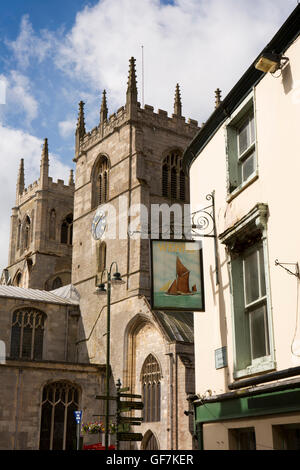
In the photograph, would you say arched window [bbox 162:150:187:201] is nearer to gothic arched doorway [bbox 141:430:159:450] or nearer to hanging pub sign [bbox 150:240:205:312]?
gothic arched doorway [bbox 141:430:159:450]

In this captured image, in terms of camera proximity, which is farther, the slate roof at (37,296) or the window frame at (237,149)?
the slate roof at (37,296)

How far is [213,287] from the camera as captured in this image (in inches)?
430

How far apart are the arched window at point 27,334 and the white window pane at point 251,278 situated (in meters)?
26.9

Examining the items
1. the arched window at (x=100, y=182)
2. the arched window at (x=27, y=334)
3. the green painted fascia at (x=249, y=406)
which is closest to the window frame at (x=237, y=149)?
the green painted fascia at (x=249, y=406)

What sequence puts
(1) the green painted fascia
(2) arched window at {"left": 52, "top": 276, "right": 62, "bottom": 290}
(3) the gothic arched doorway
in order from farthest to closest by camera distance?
(2) arched window at {"left": 52, "top": 276, "right": 62, "bottom": 290}
(3) the gothic arched doorway
(1) the green painted fascia

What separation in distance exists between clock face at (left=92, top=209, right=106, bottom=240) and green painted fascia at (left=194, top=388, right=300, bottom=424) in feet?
85.4

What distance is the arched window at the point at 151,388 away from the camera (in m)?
28.9

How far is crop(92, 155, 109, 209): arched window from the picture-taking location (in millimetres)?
37959

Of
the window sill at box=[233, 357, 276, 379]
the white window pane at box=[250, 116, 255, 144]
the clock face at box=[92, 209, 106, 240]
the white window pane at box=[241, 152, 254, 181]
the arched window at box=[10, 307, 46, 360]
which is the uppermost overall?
the clock face at box=[92, 209, 106, 240]

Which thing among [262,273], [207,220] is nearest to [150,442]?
[207,220]

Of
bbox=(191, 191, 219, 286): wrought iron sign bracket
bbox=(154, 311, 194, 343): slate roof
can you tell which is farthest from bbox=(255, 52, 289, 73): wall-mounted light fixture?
bbox=(154, 311, 194, 343): slate roof

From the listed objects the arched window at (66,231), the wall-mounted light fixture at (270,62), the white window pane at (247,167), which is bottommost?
the white window pane at (247,167)

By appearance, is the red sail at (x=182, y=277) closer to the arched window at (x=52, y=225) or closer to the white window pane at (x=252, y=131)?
the white window pane at (x=252, y=131)
